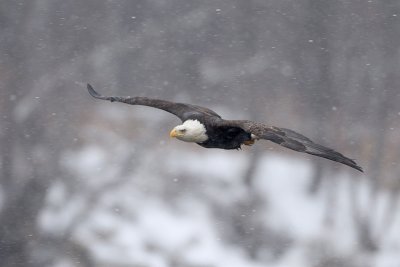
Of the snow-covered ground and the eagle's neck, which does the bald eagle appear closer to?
the eagle's neck

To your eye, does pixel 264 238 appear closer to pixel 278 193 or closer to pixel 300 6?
pixel 278 193

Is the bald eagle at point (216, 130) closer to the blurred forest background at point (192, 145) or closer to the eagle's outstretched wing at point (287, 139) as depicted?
the eagle's outstretched wing at point (287, 139)

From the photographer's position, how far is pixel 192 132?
11094 millimetres

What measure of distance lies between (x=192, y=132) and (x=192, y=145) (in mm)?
7877

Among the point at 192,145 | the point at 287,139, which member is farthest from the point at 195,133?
the point at 192,145

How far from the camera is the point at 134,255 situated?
1772 cm

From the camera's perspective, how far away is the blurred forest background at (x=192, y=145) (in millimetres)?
18031

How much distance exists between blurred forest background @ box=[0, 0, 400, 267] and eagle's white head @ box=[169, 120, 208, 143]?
6676 mm

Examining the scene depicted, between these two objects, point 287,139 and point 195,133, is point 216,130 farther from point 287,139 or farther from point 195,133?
point 287,139

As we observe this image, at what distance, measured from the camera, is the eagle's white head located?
1109 centimetres

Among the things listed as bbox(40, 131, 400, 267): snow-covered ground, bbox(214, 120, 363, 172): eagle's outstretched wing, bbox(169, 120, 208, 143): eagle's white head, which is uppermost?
bbox(214, 120, 363, 172): eagle's outstretched wing

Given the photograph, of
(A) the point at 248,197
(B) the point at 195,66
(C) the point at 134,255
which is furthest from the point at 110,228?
(B) the point at 195,66

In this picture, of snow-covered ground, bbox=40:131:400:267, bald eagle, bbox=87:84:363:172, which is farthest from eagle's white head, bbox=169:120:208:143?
snow-covered ground, bbox=40:131:400:267

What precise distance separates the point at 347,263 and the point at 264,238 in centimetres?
119
